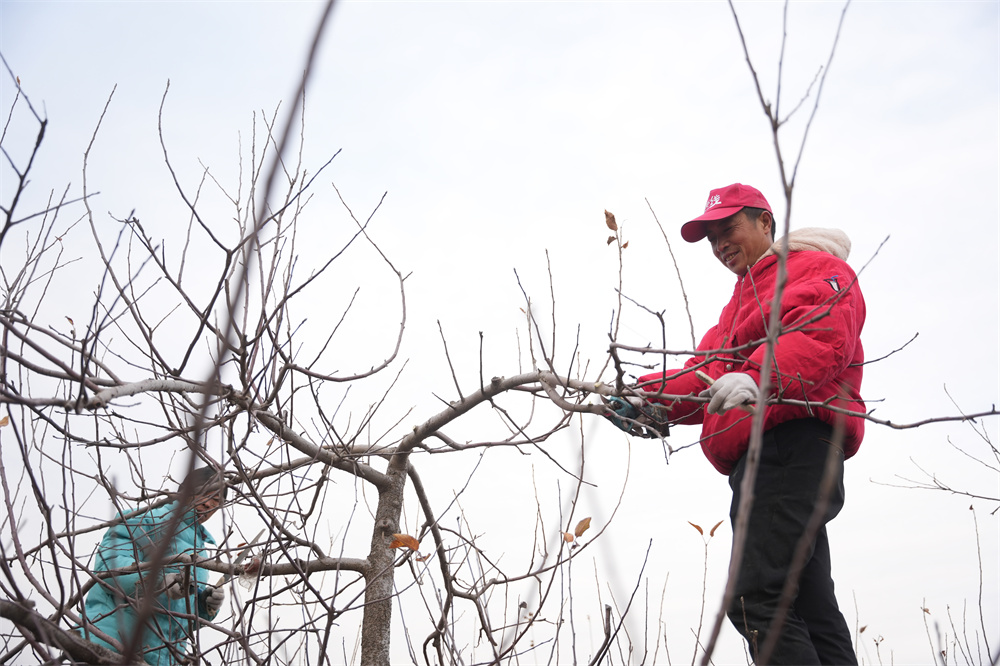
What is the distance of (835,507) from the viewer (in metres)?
2.14

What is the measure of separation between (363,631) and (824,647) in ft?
5.38

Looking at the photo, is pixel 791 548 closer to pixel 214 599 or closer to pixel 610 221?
pixel 610 221

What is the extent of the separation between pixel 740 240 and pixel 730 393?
986 mm

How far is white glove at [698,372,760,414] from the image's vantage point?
1892mm

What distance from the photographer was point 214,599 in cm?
343

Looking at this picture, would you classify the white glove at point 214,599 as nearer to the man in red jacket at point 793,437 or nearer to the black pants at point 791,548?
the man in red jacket at point 793,437

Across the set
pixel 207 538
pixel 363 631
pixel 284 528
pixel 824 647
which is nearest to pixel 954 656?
pixel 824 647

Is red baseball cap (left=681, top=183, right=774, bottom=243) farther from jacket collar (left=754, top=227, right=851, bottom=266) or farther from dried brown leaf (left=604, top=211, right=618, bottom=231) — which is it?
dried brown leaf (left=604, top=211, right=618, bottom=231)

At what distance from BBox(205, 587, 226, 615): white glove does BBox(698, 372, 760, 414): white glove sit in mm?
2489

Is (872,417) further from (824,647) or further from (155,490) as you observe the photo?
(155,490)

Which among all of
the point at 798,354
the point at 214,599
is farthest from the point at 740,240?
the point at 214,599

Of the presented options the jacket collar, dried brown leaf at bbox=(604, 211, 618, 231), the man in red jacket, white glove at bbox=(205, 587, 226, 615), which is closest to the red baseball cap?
the jacket collar

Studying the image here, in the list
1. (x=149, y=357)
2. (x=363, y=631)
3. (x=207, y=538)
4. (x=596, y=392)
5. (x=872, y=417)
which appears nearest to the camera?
(x=872, y=417)

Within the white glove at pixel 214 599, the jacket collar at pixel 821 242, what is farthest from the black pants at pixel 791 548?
the white glove at pixel 214 599
